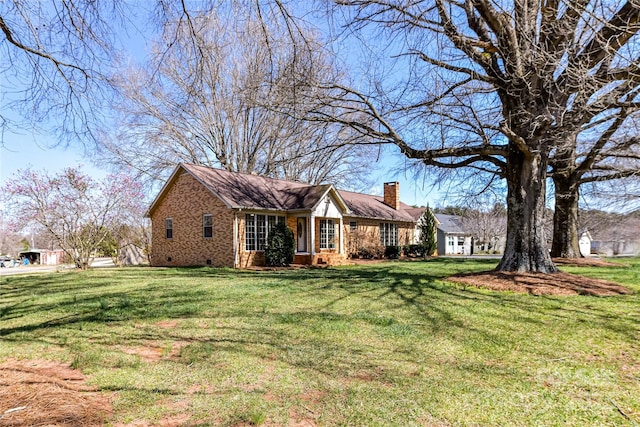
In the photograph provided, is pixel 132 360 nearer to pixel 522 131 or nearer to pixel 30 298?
pixel 30 298

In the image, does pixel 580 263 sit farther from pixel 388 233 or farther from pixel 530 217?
pixel 388 233

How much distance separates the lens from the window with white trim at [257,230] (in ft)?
63.2

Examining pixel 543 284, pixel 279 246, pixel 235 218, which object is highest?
pixel 235 218

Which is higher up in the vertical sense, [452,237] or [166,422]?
Answer: [452,237]

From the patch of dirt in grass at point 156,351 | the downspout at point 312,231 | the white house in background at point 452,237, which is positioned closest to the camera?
the patch of dirt in grass at point 156,351

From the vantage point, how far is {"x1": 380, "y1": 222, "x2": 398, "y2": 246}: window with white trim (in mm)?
28759

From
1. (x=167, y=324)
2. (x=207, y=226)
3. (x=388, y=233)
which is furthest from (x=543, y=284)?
(x=388, y=233)

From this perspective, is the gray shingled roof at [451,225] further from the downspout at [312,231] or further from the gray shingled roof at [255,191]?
the downspout at [312,231]

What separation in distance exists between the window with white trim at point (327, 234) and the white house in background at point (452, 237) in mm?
23166

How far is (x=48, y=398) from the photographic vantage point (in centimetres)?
354

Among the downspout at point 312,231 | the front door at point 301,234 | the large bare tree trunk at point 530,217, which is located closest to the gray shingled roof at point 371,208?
the front door at point 301,234

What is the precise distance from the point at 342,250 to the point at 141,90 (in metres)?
15.5

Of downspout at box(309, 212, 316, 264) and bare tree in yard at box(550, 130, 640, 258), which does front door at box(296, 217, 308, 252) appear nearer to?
downspout at box(309, 212, 316, 264)

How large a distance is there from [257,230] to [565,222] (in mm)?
15197
